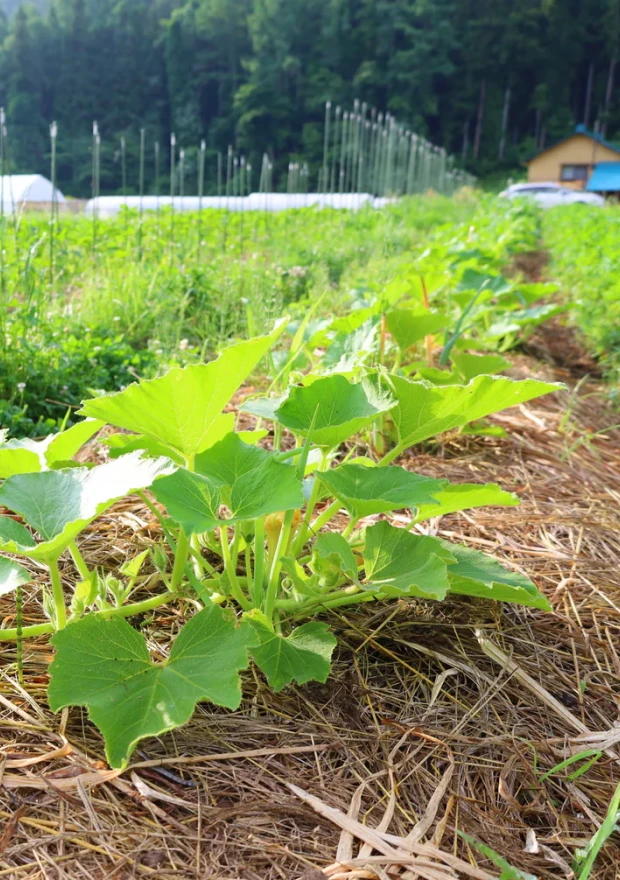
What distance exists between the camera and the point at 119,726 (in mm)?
748

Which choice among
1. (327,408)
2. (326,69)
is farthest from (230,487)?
(326,69)

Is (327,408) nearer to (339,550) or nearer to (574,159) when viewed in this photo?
(339,550)

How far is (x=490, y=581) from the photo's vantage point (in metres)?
0.94

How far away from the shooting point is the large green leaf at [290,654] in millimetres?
858

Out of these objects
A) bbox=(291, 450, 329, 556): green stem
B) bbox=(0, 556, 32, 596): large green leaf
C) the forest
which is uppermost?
the forest

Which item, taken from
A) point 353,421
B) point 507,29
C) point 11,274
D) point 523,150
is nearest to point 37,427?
point 11,274

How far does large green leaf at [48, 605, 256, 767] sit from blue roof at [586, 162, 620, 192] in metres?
34.9

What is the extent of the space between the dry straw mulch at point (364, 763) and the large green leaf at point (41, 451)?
0.25 metres

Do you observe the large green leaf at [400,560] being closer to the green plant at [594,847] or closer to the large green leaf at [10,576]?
the green plant at [594,847]

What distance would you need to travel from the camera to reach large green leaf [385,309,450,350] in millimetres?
1662

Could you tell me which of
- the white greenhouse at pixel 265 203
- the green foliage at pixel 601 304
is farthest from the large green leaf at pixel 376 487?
the white greenhouse at pixel 265 203

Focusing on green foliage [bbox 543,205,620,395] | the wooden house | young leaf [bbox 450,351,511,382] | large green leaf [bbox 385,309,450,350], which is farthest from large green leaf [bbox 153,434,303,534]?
the wooden house

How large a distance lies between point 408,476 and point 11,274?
251 cm

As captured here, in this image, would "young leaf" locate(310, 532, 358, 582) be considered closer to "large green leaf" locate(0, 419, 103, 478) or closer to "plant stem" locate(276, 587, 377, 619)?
"plant stem" locate(276, 587, 377, 619)
